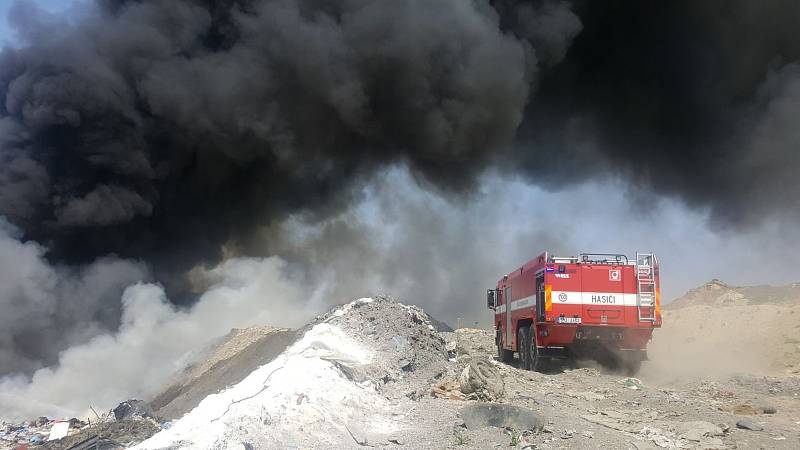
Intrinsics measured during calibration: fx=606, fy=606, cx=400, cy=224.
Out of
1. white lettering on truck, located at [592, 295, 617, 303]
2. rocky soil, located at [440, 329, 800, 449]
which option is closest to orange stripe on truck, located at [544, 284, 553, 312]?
white lettering on truck, located at [592, 295, 617, 303]

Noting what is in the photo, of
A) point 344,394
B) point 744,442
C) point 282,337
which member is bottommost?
point 744,442

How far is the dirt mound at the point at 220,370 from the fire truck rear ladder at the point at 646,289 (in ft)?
22.8

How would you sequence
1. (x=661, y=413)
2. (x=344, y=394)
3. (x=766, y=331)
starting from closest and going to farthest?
(x=344, y=394), (x=661, y=413), (x=766, y=331)

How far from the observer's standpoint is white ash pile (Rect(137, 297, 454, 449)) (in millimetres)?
5438

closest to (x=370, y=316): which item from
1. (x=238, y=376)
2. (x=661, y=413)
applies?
(x=238, y=376)

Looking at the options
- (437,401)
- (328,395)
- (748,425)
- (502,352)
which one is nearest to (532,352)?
(502,352)

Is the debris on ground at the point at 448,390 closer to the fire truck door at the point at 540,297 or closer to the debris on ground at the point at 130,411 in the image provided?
the fire truck door at the point at 540,297

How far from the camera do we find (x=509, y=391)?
9.09 m

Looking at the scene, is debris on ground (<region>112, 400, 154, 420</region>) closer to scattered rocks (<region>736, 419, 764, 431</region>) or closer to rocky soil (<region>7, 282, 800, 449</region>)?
rocky soil (<region>7, 282, 800, 449</region>)

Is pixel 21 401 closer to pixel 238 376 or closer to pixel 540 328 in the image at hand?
pixel 238 376

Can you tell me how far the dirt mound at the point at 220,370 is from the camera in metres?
11.4

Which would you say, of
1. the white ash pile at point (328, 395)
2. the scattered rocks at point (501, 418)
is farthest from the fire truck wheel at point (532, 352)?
the scattered rocks at point (501, 418)

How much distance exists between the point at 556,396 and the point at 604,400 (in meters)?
0.70

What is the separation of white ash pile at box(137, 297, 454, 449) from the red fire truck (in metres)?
2.66
